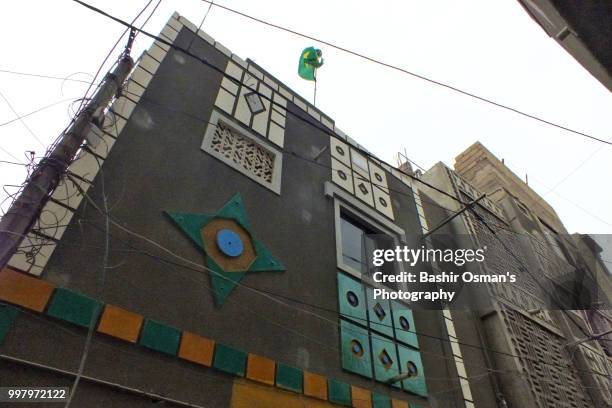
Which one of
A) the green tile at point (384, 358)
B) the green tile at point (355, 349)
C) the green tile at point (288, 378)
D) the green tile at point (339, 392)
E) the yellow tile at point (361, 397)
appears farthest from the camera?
the green tile at point (384, 358)

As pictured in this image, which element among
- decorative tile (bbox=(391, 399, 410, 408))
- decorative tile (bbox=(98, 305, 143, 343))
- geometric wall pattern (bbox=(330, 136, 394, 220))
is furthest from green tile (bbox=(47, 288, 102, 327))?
geometric wall pattern (bbox=(330, 136, 394, 220))

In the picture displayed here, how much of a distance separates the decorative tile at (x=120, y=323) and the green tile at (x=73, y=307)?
101 millimetres

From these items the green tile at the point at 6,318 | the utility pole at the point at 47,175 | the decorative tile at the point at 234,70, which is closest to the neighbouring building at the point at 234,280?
the green tile at the point at 6,318

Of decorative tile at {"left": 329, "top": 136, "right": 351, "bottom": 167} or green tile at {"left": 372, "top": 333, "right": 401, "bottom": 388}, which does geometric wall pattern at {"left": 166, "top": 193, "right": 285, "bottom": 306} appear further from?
decorative tile at {"left": 329, "top": 136, "right": 351, "bottom": 167}

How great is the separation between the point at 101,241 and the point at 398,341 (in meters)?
5.37

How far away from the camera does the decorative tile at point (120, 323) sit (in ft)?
13.5

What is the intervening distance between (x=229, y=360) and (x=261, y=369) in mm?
490

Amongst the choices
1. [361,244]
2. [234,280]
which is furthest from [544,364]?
[234,280]

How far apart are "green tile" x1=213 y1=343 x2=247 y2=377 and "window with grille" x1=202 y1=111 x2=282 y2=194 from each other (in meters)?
3.11

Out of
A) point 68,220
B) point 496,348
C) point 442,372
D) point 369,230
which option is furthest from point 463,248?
point 68,220

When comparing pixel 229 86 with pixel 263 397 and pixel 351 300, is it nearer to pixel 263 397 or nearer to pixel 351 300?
pixel 351 300

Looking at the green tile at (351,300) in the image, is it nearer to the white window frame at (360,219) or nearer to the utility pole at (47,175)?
the white window frame at (360,219)

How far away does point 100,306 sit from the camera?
4.18 m

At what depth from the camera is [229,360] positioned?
482 centimetres
